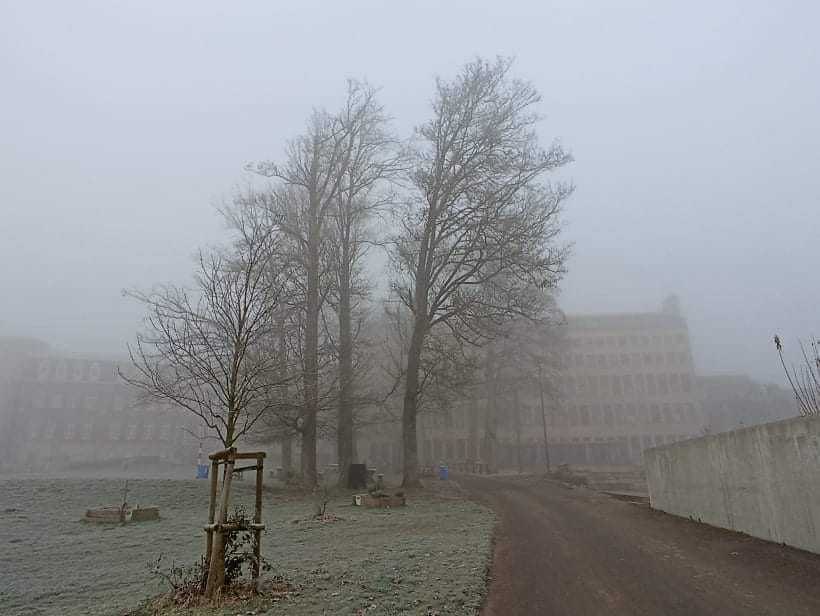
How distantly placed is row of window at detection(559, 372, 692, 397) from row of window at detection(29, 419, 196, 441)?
182 ft

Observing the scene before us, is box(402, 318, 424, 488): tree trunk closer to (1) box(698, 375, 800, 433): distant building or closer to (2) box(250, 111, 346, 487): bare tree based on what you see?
(2) box(250, 111, 346, 487): bare tree

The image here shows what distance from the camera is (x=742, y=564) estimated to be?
27.4 feet

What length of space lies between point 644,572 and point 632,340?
73.4 metres

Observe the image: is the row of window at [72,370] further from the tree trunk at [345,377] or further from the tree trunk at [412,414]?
the tree trunk at [412,414]

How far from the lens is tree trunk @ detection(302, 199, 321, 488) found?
22.4 metres

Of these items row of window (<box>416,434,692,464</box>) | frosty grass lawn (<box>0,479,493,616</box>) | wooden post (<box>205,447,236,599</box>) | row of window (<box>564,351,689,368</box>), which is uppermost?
row of window (<box>564,351,689,368</box>)

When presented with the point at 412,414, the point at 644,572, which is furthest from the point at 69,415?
the point at 644,572

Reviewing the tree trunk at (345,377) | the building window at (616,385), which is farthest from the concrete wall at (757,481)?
the building window at (616,385)

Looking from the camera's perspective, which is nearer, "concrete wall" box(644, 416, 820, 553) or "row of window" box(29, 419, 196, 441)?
"concrete wall" box(644, 416, 820, 553)

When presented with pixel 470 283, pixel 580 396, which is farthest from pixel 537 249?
pixel 580 396

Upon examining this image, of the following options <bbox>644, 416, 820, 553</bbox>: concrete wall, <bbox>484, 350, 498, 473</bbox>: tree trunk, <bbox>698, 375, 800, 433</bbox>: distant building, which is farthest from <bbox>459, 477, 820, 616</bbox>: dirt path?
<bbox>698, 375, 800, 433</bbox>: distant building

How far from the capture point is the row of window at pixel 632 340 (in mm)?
75188

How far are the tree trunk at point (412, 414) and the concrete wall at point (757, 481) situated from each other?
35.8 feet

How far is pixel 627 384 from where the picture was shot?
73688 mm
